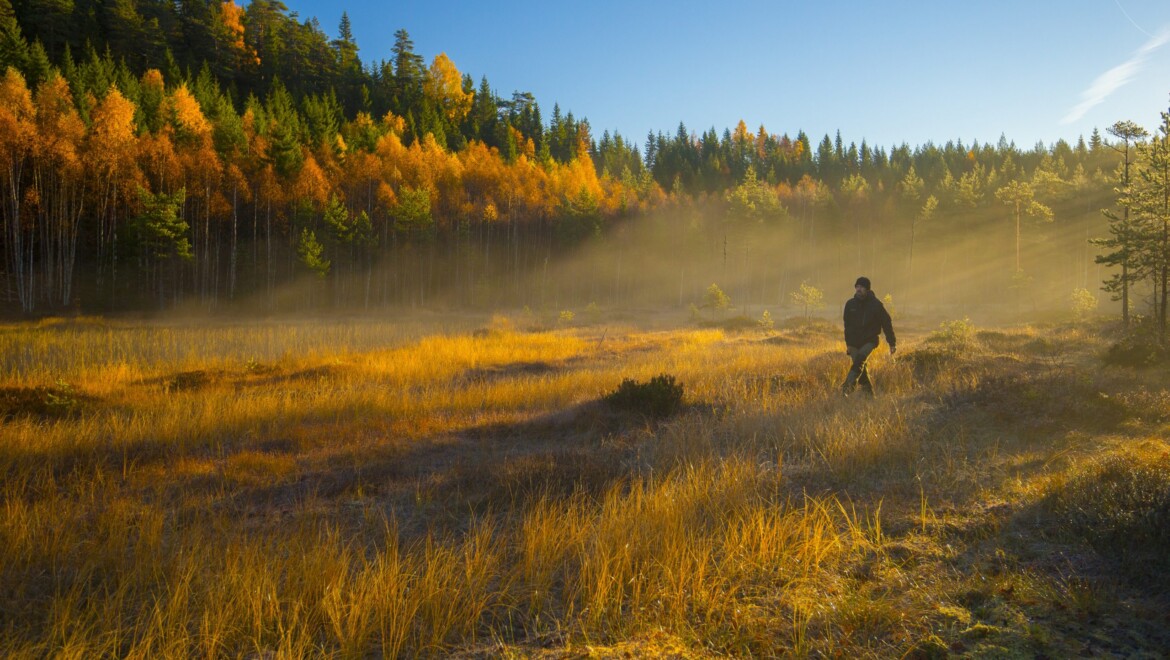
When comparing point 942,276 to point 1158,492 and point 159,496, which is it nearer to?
point 1158,492

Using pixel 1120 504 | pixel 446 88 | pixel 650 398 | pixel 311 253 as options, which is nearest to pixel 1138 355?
pixel 1120 504

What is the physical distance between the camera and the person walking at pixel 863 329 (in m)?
8.92

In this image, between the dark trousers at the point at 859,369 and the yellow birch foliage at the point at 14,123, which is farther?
the yellow birch foliage at the point at 14,123

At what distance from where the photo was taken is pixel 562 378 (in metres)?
12.0

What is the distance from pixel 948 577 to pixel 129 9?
88928mm

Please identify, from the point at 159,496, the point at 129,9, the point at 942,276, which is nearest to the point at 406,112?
the point at 129,9

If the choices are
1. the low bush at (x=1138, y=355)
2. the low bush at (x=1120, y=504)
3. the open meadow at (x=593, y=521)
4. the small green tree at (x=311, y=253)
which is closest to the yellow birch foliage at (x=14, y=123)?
the small green tree at (x=311, y=253)

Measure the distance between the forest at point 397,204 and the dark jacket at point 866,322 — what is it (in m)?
16.5

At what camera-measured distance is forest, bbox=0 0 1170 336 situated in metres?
33.4

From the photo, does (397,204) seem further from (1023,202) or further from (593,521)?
(1023,202)

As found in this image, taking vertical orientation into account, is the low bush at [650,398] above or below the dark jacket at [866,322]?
below

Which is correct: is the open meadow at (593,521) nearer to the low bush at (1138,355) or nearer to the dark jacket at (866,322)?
the dark jacket at (866,322)

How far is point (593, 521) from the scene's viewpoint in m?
4.32

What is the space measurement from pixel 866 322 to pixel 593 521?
22.4 feet
